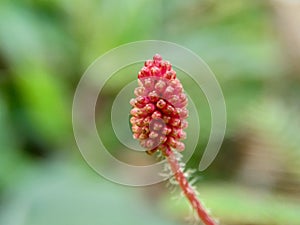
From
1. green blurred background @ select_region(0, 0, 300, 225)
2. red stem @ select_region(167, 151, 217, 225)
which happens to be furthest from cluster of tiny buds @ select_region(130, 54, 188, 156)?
green blurred background @ select_region(0, 0, 300, 225)

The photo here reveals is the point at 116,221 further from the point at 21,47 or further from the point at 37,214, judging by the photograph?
the point at 21,47

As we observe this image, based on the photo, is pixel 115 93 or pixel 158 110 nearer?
pixel 158 110

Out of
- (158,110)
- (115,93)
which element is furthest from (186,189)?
(115,93)

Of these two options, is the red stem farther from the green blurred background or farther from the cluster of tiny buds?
the green blurred background

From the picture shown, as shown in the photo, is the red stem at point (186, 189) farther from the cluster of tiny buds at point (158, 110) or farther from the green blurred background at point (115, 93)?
the green blurred background at point (115, 93)

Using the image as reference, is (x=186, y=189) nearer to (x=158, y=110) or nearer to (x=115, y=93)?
(x=158, y=110)
